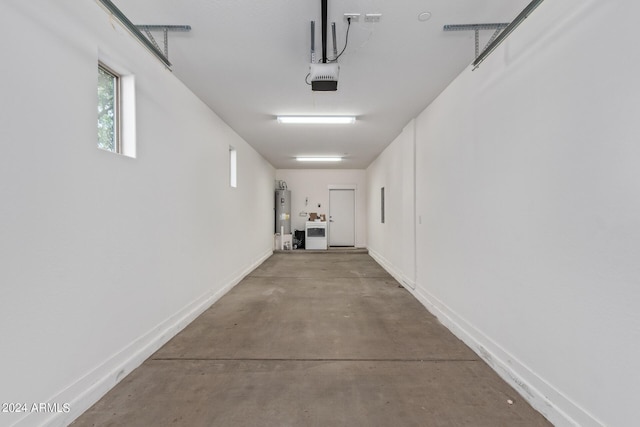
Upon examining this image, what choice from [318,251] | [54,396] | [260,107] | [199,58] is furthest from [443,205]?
[318,251]

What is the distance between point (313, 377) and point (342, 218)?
739cm

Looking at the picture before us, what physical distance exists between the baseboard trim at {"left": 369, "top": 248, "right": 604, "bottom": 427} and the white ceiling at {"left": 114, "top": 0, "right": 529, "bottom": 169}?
2.48 meters

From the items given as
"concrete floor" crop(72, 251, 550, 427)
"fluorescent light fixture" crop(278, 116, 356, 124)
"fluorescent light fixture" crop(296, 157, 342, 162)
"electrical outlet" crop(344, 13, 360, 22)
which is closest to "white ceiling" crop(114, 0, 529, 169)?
"electrical outlet" crop(344, 13, 360, 22)

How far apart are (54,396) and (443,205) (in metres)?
3.53

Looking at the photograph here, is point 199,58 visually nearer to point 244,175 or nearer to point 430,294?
point 244,175

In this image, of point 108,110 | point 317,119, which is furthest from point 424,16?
point 108,110

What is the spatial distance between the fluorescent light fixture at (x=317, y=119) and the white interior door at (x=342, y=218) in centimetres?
522

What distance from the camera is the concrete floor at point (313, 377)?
170 cm

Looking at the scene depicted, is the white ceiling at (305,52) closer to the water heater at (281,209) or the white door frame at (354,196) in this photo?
the water heater at (281,209)

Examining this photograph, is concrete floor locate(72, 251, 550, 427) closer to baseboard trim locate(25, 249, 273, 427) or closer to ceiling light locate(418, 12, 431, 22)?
baseboard trim locate(25, 249, 273, 427)

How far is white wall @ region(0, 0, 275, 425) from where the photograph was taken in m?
1.36

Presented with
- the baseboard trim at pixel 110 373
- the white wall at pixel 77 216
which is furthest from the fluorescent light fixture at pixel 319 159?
the baseboard trim at pixel 110 373

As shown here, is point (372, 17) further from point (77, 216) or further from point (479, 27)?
point (77, 216)

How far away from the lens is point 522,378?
74.8 inches
